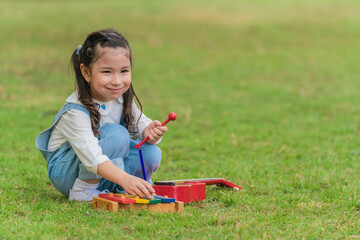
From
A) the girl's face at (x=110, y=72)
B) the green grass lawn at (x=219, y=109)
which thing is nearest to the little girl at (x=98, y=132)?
the girl's face at (x=110, y=72)

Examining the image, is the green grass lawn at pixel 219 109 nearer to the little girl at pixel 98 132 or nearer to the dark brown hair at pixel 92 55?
the little girl at pixel 98 132

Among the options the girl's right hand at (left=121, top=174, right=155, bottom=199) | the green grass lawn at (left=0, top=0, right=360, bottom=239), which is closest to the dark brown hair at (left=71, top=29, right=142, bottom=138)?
the girl's right hand at (left=121, top=174, right=155, bottom=199)

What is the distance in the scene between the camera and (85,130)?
13.0 ft

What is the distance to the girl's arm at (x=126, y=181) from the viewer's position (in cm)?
379

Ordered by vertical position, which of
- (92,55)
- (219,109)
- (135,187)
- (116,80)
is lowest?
(219,109)

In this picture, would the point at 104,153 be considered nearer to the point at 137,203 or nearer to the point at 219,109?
the point at 137,203

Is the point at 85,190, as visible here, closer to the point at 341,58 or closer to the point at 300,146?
the point at 300,146

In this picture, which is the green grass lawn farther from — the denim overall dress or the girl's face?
the girl's face

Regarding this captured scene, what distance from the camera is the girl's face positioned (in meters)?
4.02

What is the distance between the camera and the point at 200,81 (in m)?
12.3

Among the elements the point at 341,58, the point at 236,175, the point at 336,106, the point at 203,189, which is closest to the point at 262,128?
the point at 336,106

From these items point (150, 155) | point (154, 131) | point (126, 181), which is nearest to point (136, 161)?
point (150, 155)

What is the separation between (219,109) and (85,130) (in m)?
5.76

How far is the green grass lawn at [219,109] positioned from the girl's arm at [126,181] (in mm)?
159
